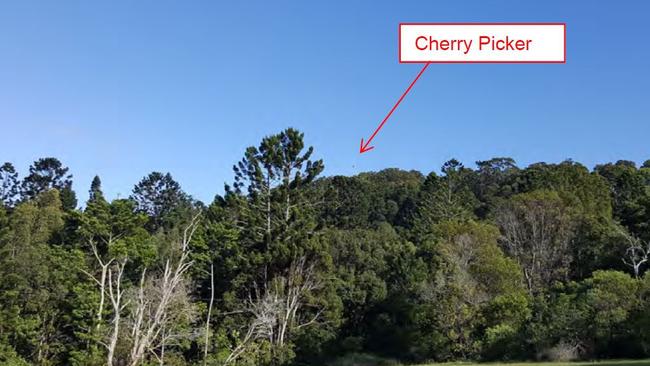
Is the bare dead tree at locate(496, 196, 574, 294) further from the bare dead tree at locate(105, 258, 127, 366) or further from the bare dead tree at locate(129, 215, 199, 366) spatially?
the bare dead tree at locate(105, 258, 127, 366)

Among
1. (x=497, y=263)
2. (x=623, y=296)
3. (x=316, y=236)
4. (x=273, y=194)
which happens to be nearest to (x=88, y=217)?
(x=273, y=194)

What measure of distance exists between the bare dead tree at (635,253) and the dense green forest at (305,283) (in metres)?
0.18

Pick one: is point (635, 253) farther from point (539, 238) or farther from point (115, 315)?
point (115, 315)

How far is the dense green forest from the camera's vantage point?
2936 centimetres

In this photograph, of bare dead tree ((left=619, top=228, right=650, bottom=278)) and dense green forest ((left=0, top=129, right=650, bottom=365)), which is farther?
bare dead tree ((left=619, top=228, right=650, bottom=278))

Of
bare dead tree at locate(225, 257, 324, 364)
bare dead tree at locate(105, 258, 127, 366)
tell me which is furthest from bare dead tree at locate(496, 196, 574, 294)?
bare dead tree at locate(105, 258, 127, 366)

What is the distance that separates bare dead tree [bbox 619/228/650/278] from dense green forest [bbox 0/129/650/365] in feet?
0.60

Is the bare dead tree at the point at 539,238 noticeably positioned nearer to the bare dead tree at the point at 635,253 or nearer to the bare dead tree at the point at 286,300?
the bare dead tree at the point at 635,253

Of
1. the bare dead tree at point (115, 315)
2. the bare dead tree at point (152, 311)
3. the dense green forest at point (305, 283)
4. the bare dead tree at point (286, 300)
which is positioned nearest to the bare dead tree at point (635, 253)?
the dense green forest at point (305, 283)

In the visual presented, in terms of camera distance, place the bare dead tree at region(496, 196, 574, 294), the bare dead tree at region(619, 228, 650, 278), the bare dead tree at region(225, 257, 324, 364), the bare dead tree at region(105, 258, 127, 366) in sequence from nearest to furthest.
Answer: the bare dead tree at region(105, 258, 127, 366) < the bare dead tree at region(619, 228, 650, 278) < the bare dead tree at region(225, 257, 324, 364) < the bare dead tree at region(496, 196, 574, 294)

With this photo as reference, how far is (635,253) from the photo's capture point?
37938mm

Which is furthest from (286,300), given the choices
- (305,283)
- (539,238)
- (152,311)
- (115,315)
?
(539,238)

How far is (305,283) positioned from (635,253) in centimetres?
2053

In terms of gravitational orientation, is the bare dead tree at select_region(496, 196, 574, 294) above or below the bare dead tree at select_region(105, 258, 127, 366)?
above
